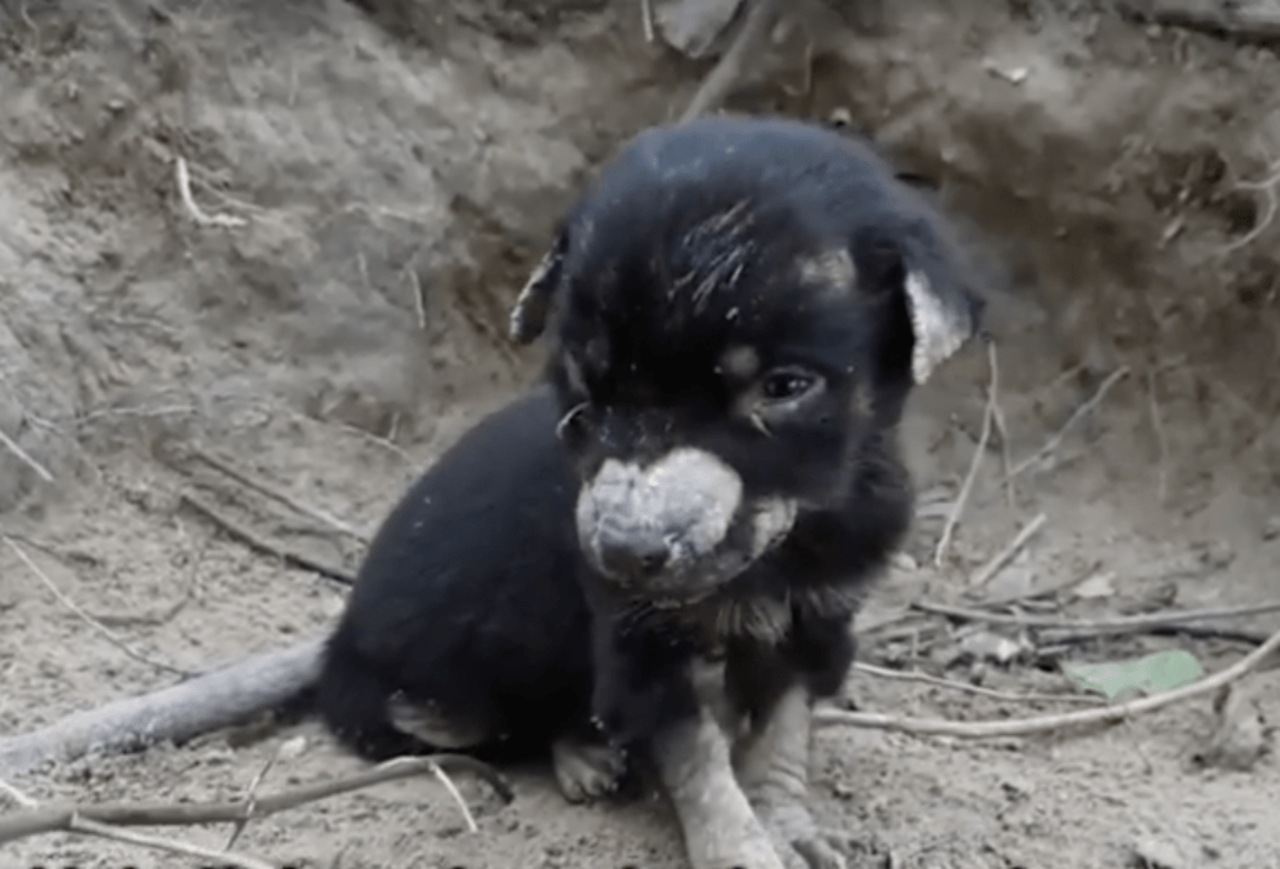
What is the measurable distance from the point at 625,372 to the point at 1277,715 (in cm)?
161

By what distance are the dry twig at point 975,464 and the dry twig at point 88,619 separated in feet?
5.36

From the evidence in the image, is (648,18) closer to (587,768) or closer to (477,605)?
(477,605)

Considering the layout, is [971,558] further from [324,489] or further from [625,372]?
[625,372]

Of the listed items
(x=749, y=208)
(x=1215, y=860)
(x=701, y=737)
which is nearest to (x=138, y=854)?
(x=701, y=737)

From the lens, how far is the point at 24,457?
404 cm

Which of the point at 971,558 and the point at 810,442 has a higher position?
the point at 810,442

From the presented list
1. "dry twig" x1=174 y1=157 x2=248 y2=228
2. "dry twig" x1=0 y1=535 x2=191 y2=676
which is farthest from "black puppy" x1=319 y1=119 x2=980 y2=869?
"dry twig" x1=174 y1=157 x2=248 y2=228

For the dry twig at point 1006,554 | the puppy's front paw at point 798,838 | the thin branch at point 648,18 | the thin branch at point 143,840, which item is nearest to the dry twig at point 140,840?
the thin branch at point 143,840

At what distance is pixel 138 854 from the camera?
9.88ft

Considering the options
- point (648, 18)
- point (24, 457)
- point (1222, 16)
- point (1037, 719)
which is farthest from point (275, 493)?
point (1222, 16)

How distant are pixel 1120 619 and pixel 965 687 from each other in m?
0.47

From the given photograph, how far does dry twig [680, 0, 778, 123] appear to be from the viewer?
436 centimetres

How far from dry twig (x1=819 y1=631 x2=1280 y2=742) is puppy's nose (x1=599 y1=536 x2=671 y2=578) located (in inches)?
38.4

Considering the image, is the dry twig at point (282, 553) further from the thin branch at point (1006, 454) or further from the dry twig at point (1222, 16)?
the dry twig at point (1222, 16)
